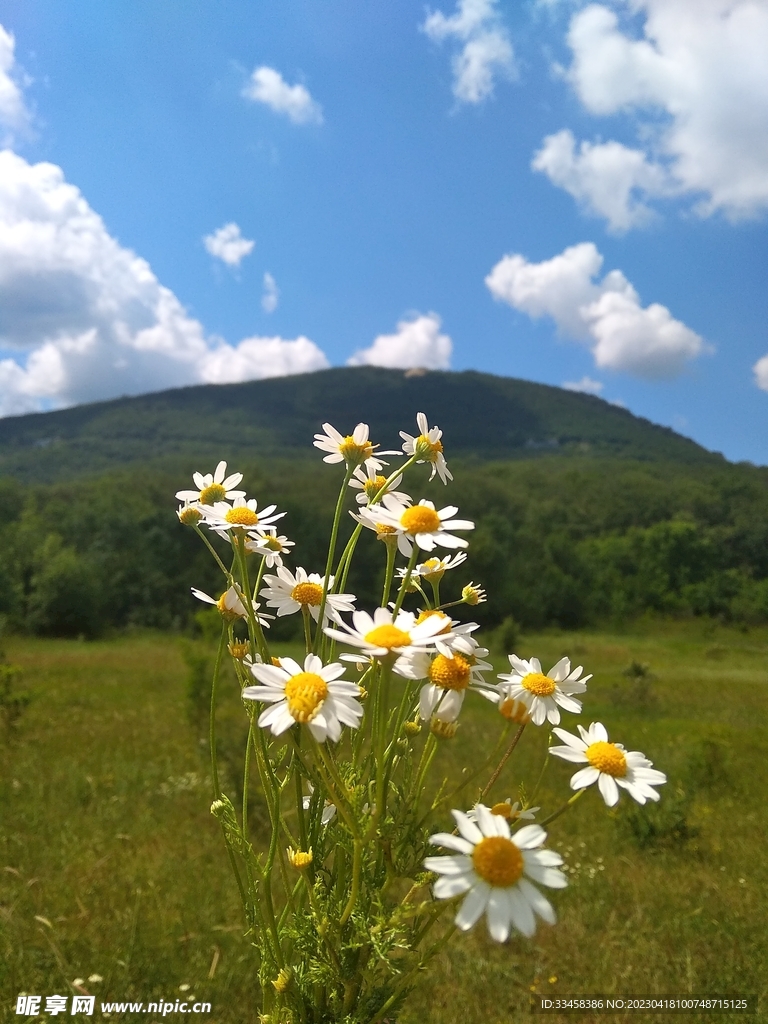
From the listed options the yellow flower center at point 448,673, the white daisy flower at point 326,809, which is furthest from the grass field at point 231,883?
the yellow flower center at point 448,673

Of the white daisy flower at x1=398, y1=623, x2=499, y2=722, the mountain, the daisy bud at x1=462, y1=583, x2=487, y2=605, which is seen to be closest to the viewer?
the white daisy flower at x1=398, y1=623, x2=499, y2=722

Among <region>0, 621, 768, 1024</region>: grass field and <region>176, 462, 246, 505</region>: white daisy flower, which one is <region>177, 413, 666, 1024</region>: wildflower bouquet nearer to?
<region>176, 462, 246, 505</region>: white daisy flower

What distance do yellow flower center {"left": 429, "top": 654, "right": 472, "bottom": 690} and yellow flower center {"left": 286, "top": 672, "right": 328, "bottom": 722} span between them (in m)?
0.11

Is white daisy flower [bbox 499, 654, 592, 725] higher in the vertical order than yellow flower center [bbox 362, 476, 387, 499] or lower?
lower

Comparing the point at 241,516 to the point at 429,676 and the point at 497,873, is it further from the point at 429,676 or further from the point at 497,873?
the point at 497,873

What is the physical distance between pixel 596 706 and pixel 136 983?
6.77m

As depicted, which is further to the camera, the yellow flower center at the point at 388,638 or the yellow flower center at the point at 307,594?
the yellow flower center at the point at 307,594

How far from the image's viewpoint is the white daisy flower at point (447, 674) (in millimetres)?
568

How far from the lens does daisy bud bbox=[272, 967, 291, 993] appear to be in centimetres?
60

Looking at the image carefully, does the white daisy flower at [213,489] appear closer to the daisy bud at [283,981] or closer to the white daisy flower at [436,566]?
the white daisy flower at [436,566]

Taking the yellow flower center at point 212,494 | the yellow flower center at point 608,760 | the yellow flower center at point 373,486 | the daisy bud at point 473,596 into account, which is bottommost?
the yellow flower center at point 608,760

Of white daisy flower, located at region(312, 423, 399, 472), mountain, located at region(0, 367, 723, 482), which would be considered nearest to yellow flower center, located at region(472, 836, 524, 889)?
white daisy flower, located at region(312, 423, 399, 472)

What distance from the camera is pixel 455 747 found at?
6039 mm

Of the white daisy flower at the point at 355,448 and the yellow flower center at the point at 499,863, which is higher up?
the white daisy flower at the point at 355,448
